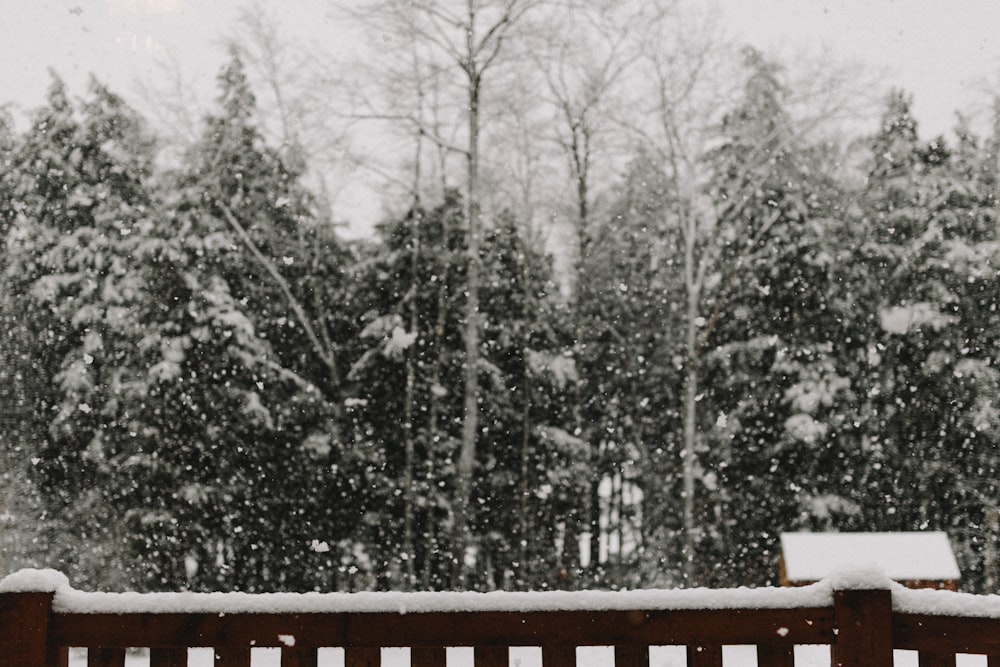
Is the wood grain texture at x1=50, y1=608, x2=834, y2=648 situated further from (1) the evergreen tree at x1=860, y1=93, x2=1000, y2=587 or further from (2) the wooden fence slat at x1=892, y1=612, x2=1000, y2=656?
(1) the evergreen tree at x1=860, y1=93, x2=1000, y2=587

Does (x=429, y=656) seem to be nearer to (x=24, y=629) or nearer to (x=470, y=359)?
(x=24, y=629)

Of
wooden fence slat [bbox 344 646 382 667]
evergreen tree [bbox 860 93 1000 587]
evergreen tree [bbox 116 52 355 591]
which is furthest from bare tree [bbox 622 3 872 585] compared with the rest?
wooden fence slat [bbox 344 646 382 667]

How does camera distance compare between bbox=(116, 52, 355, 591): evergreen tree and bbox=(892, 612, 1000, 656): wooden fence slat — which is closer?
bbox=(892, 612, 1000, 656): wooden fence slat

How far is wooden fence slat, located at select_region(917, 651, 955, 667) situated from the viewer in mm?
2105

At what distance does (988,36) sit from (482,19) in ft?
57.1

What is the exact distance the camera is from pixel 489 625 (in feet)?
7.00

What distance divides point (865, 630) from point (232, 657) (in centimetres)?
150

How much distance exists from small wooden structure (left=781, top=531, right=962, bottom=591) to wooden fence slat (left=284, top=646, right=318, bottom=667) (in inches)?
559

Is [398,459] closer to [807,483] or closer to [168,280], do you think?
[168,280]

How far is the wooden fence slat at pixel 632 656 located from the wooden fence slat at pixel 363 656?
570 millimetres

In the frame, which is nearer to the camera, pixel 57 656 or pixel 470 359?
pixel 57 656

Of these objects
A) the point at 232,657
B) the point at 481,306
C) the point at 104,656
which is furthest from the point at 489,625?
the point at 481,306

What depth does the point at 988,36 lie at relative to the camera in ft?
92.3

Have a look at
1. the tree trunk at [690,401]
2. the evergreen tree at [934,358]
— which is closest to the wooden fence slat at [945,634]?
the tree trunk at [690,401]
